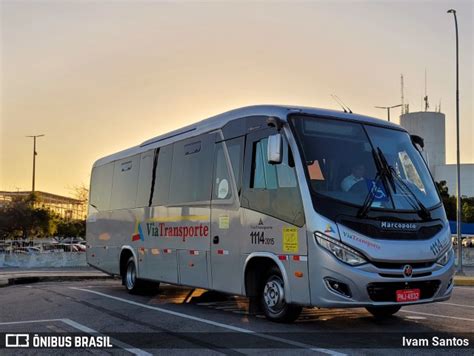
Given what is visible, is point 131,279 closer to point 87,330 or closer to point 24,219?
point 87,330

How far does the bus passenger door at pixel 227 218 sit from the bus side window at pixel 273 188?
424 millimetres

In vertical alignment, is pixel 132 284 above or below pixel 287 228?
below

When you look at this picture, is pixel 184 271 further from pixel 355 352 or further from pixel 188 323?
pixel 355 352

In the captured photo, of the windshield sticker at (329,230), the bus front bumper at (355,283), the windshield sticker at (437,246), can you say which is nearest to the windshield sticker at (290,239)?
the bus front bumper at (355,283)

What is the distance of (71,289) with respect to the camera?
1571 centimetres

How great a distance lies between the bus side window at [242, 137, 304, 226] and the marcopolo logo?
114cm

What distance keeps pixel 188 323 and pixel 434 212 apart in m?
4.12

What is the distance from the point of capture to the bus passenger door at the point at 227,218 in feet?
34.7

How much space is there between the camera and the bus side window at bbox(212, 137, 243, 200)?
10789 mm

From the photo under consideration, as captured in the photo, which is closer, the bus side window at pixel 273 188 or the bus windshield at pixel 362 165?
the bus windshield at pixel 362 165

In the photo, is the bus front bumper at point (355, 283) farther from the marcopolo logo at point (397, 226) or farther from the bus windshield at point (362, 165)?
the bus windshield at point (362, 165)

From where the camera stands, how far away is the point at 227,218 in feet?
35.8

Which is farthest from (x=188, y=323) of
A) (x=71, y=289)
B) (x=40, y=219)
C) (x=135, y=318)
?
(x=40, y=219)

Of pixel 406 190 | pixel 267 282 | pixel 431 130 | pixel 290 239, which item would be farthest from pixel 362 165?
pixel 431 130
